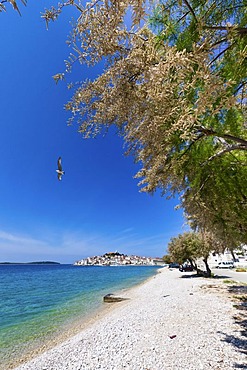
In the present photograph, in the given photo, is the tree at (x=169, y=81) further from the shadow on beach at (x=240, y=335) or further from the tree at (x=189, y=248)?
the tree at (x=189, y=248)

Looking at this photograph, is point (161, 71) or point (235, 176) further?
point (235, 176)

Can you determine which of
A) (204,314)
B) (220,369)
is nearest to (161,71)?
(220,369)

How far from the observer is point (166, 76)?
89.0 inches

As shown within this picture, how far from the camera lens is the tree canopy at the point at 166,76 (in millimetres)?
2225

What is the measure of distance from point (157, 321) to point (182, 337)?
255 cm

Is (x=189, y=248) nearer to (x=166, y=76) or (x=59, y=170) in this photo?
(x=59, y=170)

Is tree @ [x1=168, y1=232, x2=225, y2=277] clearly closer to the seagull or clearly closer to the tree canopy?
the seagull

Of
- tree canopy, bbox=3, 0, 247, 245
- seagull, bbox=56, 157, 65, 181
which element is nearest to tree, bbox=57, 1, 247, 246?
tree canopy, bbox=3, 0, 247, 245

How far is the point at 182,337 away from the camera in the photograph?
22.9 feet

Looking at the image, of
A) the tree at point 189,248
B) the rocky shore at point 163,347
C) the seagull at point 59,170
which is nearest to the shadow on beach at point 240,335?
the rocky shore at point 163,347

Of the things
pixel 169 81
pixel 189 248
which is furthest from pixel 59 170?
pixel 189 248

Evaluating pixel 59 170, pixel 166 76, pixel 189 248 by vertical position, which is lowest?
pixel 166 76

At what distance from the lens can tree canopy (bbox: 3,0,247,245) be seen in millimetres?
2225

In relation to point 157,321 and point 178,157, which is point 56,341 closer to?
point 157,321
